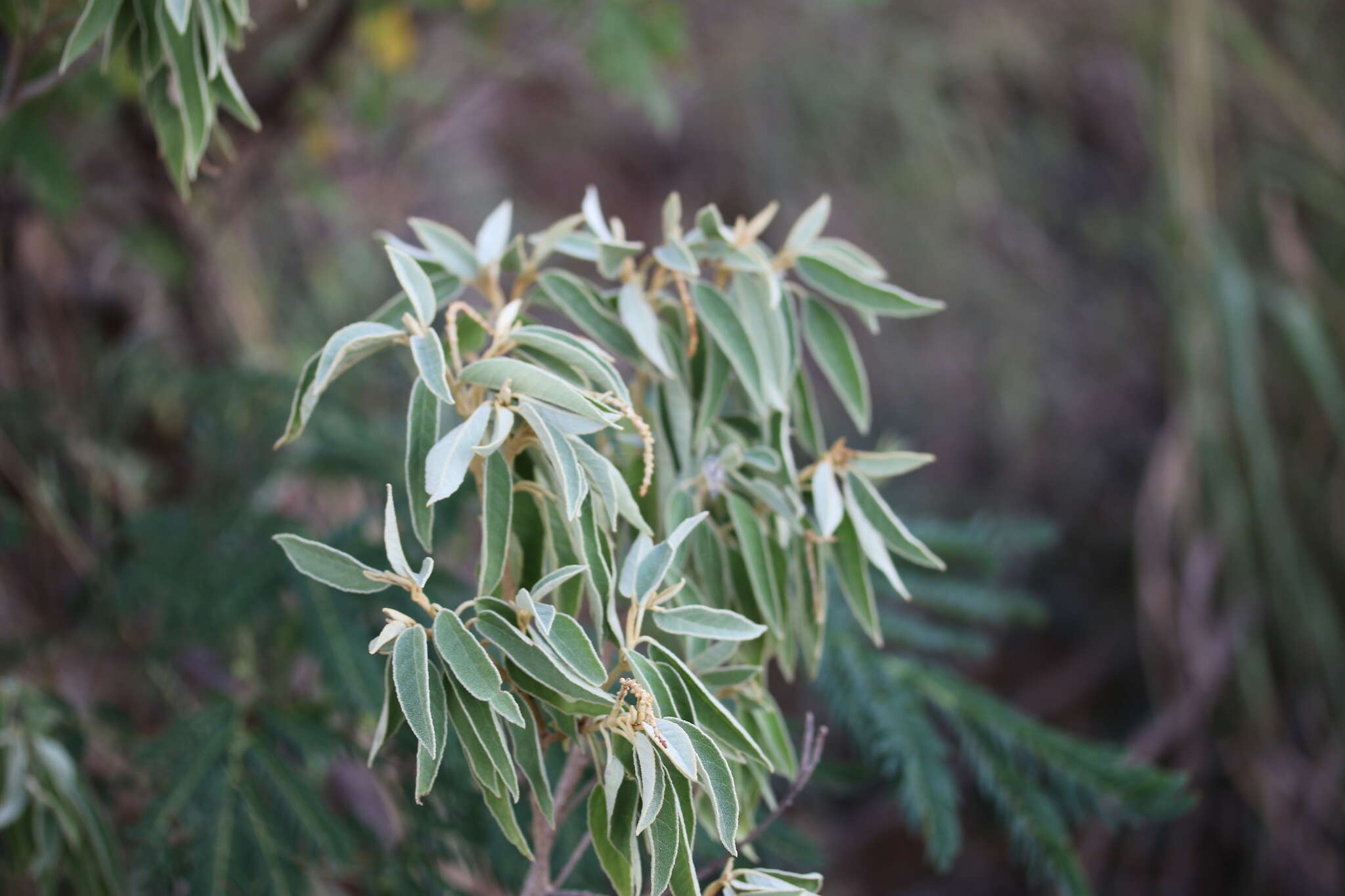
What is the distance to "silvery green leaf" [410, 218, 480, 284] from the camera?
54 cm

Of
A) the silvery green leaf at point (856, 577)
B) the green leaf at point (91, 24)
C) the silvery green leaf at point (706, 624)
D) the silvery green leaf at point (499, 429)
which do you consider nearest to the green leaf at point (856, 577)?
the silvery green leaf at point (856, 577)

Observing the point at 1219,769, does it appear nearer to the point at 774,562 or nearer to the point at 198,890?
the point at 774,562

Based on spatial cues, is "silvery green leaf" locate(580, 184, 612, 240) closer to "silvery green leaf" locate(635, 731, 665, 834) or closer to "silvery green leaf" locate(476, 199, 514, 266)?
"silvery green leaf" locate(476, 199, 514, 266)

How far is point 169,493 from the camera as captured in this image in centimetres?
129

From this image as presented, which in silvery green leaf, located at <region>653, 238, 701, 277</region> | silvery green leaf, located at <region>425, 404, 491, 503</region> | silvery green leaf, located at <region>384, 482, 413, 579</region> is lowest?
silvery green leaf, located at <region>384, 482, 413, 579</region>

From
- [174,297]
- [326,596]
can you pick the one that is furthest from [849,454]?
[174,297]

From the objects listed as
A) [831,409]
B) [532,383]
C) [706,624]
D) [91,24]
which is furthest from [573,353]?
[831,409]

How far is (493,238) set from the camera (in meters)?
0.55

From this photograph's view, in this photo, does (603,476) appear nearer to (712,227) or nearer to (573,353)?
(573,353)

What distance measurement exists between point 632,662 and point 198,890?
43cm

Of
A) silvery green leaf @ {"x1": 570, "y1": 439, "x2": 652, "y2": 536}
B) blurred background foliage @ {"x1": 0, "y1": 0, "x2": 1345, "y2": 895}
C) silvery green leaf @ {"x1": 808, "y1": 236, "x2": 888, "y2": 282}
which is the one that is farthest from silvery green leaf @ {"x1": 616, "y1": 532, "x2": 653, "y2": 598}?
blurred background foliage @ {"x1": 0, "y1": 0, "x2": 1345, "y2": 895}

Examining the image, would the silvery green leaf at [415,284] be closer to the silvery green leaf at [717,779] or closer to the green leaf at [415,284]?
the green leaf at [415,284]

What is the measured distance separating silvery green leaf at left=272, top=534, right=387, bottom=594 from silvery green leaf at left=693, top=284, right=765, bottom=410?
0.71 ft

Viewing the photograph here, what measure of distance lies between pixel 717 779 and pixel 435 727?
12cm
